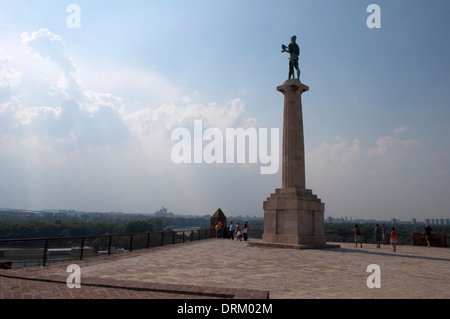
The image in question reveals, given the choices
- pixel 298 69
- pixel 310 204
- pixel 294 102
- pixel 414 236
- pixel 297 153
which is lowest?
pixel 414 236

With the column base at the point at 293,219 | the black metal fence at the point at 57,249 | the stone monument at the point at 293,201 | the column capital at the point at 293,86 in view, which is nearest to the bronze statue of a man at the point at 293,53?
the stone monument at the point at 293,201

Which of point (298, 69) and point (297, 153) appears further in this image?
point (298, 69)

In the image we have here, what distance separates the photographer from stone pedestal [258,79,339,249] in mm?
18797

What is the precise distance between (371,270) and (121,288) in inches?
315

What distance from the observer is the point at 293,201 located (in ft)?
62.7

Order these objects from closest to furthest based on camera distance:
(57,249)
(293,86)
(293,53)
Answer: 1. (57,249)
2. (293,86)
3. (293,53)

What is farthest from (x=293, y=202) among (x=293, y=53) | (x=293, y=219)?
(x=293, y=53)

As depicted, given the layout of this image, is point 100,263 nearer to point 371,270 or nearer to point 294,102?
point 371,270

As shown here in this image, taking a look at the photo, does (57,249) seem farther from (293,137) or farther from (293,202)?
(293,137)

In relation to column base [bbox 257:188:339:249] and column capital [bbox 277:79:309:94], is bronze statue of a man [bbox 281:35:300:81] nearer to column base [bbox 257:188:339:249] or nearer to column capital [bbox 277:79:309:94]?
column capital [bbox 277:79:309:94]

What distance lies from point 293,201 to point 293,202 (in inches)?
2.9

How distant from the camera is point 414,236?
23.2 meters

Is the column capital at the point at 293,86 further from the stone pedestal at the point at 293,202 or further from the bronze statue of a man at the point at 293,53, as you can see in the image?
the bronze statue of a man at the point at 293,53
